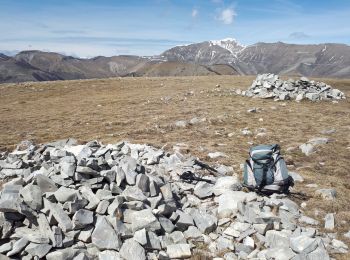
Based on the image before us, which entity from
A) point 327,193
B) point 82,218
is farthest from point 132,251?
point 327,193

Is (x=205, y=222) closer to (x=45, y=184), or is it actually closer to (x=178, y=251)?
(x=178, y=251)

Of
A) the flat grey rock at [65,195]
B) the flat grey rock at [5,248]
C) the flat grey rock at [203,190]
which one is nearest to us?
the flat grey rock at [5,248]

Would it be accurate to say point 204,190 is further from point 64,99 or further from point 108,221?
point 64,99

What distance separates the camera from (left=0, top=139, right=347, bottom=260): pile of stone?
375 inches

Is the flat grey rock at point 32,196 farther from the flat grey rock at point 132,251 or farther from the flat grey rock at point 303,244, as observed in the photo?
the flat grey rock at point 303,244

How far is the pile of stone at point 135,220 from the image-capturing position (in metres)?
9.53

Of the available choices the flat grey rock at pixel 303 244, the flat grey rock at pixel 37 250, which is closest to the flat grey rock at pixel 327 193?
the flat grey rock at pixel 303 244

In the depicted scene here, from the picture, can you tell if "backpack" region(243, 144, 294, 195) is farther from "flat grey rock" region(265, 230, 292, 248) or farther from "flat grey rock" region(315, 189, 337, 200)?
"flat grey rock" region(265, 230, 292, 248)

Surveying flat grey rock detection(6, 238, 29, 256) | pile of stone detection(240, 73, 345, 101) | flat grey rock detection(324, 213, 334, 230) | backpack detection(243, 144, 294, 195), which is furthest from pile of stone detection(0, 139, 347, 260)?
pile of stone detection(240, 73, 345, 101)

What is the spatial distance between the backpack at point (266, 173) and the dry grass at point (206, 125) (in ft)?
3.47

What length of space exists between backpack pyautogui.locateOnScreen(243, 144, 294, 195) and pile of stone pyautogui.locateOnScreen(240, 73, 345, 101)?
23.4 meters

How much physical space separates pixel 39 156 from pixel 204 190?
6.58 m

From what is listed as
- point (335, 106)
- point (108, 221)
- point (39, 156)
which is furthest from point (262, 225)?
point (335, 106)

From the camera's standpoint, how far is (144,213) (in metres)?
10.5
